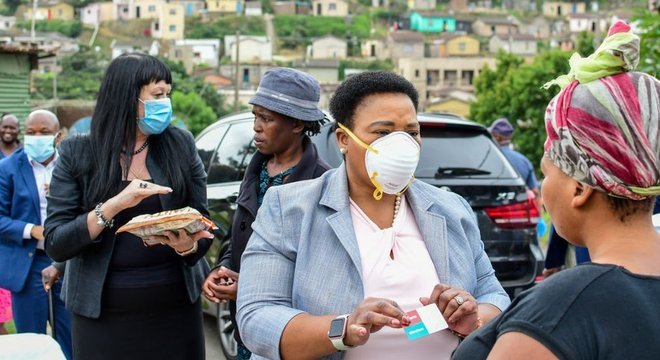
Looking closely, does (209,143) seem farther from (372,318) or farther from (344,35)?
(344,35)

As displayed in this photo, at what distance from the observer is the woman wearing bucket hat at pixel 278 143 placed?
4016mm

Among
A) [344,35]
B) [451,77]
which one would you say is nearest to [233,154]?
[451,77]

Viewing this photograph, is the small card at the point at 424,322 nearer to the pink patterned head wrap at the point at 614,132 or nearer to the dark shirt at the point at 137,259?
the pink patterned head wrap at the point at 614,132

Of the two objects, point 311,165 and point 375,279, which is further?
point 311,165

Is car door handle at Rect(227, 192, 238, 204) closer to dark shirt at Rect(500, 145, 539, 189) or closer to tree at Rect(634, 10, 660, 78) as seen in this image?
dark shirt at Rect(500, 145, 539, 189)

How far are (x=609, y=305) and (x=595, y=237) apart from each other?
0.22 metres

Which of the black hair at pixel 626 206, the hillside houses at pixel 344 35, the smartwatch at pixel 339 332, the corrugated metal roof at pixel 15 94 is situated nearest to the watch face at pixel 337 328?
the smartwatch at pixel 339 332

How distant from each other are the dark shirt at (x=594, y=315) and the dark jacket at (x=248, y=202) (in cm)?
225

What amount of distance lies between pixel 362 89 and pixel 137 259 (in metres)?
1.54

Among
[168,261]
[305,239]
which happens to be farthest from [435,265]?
[168,261]

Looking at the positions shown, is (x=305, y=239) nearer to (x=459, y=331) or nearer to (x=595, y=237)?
(x=459, y=331)

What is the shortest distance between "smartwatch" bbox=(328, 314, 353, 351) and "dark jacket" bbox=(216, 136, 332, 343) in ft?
4.67

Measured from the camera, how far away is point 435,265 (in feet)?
9.29

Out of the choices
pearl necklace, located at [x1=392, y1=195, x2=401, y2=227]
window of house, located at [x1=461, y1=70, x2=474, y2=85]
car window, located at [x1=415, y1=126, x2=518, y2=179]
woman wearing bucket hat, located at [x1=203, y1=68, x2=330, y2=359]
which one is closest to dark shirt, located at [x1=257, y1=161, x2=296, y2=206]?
woman wearing bucket hat, located at [x1=203, y1=68, x2=330, y2=359]
